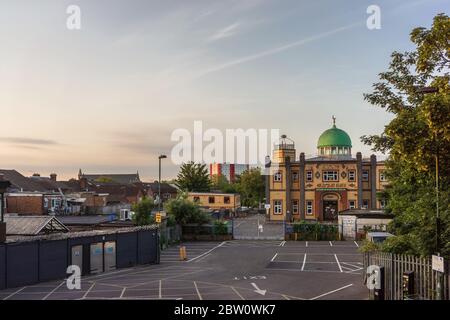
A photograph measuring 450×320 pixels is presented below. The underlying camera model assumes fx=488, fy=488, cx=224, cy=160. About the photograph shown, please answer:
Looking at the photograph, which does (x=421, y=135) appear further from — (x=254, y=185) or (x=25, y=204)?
(x=254, y=185)

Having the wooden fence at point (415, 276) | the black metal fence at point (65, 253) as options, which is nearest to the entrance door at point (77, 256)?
the black metal fence at point (65, 253)

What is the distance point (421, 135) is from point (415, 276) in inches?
205

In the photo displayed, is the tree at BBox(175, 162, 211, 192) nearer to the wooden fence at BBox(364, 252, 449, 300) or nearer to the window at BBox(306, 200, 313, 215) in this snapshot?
the window at BBox(306, 200, 313, 215)

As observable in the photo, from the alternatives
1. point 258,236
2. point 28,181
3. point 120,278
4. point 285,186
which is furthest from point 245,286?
point 28,181

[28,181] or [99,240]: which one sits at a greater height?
[28,181]

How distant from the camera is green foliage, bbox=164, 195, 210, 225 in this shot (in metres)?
49.8

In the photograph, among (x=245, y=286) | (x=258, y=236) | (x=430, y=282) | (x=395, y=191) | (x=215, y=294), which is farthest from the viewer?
(x=258, y=236)

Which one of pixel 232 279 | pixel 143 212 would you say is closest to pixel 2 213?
pixel 232 279

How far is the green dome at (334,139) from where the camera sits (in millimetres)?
71000

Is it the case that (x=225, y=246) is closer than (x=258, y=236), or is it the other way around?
(x=225, y=246)

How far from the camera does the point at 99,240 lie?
3067cm

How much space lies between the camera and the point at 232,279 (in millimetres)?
26828

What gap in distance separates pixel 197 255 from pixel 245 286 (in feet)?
45.7

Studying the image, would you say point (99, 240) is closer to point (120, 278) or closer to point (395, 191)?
point (120, 278)
